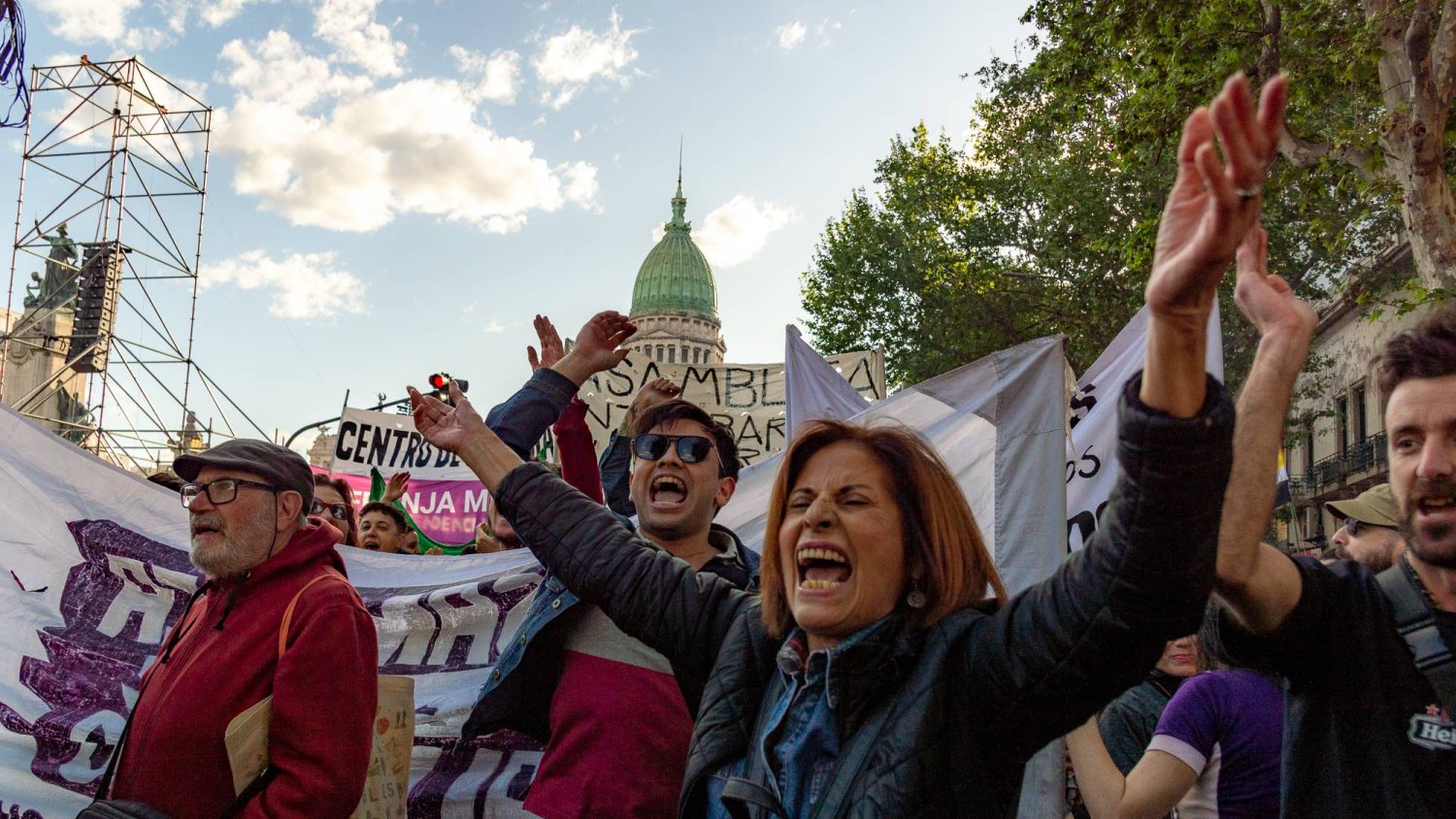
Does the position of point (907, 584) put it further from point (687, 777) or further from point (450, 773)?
point (450, 773)

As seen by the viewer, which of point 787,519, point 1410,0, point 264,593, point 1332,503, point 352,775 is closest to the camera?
point 787,519

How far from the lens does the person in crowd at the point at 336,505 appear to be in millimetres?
5008

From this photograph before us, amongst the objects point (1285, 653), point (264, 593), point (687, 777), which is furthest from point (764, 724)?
point (264, 593)

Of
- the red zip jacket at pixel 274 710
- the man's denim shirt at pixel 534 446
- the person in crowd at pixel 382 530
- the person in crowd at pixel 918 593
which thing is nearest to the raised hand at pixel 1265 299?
the person in crowd at pixel 918 593

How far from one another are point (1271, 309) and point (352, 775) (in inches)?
89.6

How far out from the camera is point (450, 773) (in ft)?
14.0

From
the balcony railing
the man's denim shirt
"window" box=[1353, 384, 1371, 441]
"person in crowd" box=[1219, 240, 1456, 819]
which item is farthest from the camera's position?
"window" box=[1353, 384, 1371, 441]

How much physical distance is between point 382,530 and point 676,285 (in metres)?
75.1

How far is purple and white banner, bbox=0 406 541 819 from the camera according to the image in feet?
13.8

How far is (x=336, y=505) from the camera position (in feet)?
16.5

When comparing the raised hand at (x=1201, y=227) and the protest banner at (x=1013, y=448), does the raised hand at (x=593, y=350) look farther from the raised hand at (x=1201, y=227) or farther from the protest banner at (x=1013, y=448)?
the raised hand at (x=1201, y=227)

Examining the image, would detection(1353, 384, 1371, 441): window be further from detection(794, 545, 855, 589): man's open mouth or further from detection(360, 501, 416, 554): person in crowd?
detection(794, 545, 855, 589): man's open mouth

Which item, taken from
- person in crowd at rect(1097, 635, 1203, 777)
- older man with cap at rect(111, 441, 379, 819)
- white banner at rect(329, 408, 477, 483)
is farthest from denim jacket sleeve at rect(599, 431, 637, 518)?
white banner at rect(329, 408, 477, 483)

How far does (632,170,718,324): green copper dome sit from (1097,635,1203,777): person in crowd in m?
77.2
